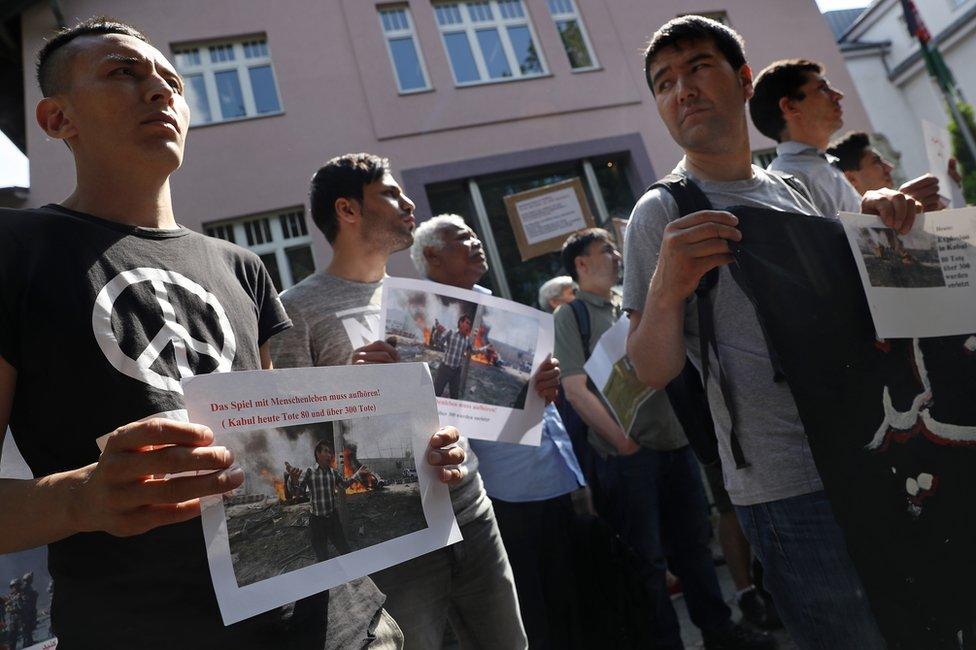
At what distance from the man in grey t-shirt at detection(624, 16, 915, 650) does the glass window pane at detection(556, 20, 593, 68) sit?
305 inches

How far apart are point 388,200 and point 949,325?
1805 mm

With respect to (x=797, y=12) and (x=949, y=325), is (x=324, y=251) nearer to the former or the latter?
(x=949, y=325)

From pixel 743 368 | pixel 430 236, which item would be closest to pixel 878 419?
pixel 743 368

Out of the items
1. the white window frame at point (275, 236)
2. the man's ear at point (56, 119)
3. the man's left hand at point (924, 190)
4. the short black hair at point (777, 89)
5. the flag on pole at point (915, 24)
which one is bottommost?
the man's left hand at point (924, 190)

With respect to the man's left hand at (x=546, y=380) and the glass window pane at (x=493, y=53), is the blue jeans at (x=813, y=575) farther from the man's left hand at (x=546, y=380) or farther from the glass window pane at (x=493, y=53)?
the glass window pane at (x=493, y=53)

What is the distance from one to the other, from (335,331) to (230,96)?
280 inches

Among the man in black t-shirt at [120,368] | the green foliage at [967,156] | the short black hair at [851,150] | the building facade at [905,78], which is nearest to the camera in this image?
the man in black t-shirt at [120,368]

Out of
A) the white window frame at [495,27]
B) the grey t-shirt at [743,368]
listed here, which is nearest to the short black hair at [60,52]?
the grey t-shirt at [743,368]

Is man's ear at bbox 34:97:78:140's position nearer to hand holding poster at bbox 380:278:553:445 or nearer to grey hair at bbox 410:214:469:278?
hand holding poster at bbox 380:278:553:445

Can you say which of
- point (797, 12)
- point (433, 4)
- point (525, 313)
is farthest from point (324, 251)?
point (797, 12)

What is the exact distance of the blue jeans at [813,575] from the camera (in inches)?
47.3

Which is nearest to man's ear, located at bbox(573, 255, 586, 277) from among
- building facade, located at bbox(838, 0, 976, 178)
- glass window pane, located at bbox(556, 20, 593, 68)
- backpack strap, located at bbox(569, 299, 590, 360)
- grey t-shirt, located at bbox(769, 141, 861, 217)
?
backpack strap, located at bbox(569, 299, 590, 360)

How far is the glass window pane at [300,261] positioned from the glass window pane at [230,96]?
2.02 meters

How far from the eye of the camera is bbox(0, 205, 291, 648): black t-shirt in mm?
887
